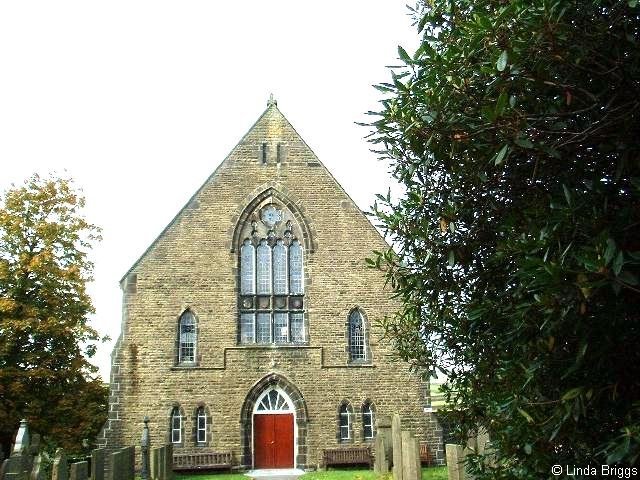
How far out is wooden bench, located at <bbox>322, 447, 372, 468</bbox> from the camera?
2095cm

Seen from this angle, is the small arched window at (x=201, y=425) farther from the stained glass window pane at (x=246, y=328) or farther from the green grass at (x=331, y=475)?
the stained glass window pane at (x=246, y=328)

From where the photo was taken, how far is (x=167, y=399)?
21312 mm

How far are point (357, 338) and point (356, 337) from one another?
0.16 ft

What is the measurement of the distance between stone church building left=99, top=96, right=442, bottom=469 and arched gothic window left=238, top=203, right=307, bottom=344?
37mm

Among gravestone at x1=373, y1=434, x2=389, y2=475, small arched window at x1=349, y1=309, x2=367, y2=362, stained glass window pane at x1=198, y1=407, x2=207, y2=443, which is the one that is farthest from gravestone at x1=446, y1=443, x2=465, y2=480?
stained glass window pane at x1=198, y1=407, x2=207, y2=443

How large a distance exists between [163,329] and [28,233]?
973cm

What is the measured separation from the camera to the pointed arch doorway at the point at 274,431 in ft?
71.0

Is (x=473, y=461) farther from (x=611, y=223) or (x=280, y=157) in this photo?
(x=280, y=157)

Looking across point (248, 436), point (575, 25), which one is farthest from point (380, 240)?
point (575, 25)

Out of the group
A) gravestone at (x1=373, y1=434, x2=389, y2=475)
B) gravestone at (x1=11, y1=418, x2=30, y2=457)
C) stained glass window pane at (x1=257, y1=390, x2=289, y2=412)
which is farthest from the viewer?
stained glass window pane at (x1=257, y1=390, x2=289, y2=412)

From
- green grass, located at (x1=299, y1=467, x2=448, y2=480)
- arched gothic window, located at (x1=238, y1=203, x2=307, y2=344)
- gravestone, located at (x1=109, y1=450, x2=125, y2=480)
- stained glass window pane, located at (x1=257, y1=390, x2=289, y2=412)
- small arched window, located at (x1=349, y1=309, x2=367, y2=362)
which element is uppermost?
arched gothic window, located at (x1=238, y1=203, x2=307, y2=344)

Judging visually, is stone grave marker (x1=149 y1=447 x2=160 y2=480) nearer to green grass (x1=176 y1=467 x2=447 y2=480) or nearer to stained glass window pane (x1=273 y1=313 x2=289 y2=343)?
green grass (x1=176 y1=467 x2=447 y2=480)

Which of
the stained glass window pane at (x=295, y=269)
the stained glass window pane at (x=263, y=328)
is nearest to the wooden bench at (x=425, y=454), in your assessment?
the stained glass window pane at (x=263, y=328)

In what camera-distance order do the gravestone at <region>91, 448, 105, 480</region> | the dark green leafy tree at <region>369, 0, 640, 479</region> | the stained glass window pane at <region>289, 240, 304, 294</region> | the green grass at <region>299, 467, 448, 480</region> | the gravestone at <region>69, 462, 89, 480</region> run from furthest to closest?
the stained glass window pane at <region>289, 240, 304, 294</region> < the green grass at <region>299, 467, 448, 480</region> < the gravestone at <region>91, 448, 105, 480</region> < the gravestone at <region>69, 462, 89, 480</region> < the dark green leafy tree at <region>369, 0, 640, 479</region>
